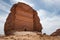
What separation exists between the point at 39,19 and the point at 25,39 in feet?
60.1

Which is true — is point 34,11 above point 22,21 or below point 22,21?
above

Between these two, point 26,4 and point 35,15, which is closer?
point 26,4

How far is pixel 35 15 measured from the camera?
35.4 metres

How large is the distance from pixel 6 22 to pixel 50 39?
16141 mm

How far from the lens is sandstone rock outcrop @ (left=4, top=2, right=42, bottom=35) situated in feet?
100.0

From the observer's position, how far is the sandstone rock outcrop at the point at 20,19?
30469 millimetres

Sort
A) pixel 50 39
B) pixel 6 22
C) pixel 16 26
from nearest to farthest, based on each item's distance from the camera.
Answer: pixel 50 39, pixel 16 26, pixel 6 22

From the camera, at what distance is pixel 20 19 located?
31219 mm

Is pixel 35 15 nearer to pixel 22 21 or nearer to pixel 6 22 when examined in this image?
pixel 22 21

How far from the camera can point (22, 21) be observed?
103 ft

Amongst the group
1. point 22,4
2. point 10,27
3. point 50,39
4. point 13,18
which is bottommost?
point 50,39

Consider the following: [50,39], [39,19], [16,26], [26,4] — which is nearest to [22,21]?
[16,26]

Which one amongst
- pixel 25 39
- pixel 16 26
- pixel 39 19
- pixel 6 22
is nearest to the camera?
pixel 25 39

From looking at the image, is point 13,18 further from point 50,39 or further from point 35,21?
point 50,39
